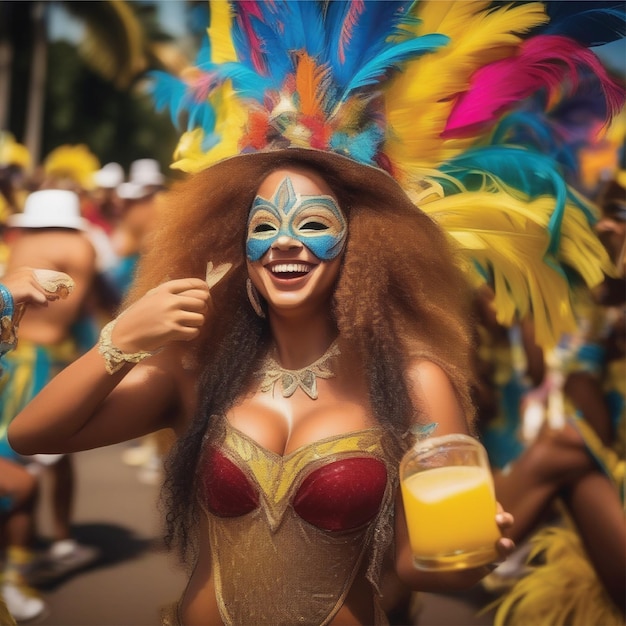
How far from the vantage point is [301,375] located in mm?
1855

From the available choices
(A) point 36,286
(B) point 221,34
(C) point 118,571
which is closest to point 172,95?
(B) point 221,34

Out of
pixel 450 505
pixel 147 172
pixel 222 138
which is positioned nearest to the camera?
pixel 450 505

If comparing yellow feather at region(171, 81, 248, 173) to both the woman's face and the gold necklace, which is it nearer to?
the woman's face

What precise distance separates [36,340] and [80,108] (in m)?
1.11

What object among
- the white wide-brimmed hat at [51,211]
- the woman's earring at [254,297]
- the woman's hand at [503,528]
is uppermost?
the woman's earring at [254,297]

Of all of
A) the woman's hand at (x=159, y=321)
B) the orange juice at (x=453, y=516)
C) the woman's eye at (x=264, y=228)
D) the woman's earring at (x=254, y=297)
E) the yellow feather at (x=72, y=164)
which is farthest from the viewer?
the yellow feather at (x=72, y=164)

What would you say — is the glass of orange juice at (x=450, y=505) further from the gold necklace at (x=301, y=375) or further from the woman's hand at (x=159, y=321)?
the woman's hand at (x=159, y=321)

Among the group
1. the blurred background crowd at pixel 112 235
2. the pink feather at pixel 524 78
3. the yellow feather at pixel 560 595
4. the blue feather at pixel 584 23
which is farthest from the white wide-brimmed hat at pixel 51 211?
the yellow feather at pixel 560 595

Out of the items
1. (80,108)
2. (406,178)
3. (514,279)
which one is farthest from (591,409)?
(80,108)

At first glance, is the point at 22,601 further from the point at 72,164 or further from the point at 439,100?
the point at 439,100

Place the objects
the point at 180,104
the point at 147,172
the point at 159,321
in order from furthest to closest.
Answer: the point at 147,172 → the point at 180,104 → the point at 159,321

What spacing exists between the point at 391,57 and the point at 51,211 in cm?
133

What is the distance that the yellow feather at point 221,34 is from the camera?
2.04 meters

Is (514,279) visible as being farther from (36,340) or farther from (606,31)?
(36,340)
